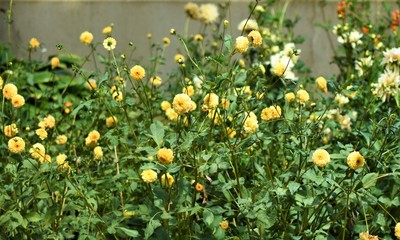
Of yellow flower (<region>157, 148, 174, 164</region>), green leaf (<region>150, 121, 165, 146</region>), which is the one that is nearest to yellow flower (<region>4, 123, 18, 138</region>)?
green leaf (<region>150, 121, 165, 146</region>)

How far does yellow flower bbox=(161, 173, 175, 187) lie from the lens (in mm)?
2416

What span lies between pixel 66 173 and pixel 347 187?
0.78m

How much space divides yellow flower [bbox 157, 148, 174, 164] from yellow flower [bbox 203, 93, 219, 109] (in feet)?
0.86

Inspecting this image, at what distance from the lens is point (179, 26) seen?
5672 mm

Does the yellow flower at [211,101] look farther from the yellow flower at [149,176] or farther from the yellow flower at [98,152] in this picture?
the yellow flower at [98,152]

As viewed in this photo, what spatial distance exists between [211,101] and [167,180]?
10.0 inches

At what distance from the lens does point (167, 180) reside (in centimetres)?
244

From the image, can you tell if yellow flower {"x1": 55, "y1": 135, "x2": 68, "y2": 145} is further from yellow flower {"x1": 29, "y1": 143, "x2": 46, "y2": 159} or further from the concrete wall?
the concrete wall

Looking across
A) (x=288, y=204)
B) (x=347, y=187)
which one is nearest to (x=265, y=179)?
(x=288, y=204)

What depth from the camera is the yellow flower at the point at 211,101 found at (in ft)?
8.10

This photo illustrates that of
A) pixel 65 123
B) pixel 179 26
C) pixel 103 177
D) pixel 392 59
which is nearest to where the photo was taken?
pixel 103 177

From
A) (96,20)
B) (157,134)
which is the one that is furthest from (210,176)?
(96,20)

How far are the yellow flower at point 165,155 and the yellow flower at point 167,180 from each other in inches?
5.3

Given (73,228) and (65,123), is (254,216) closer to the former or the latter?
(73,228)
